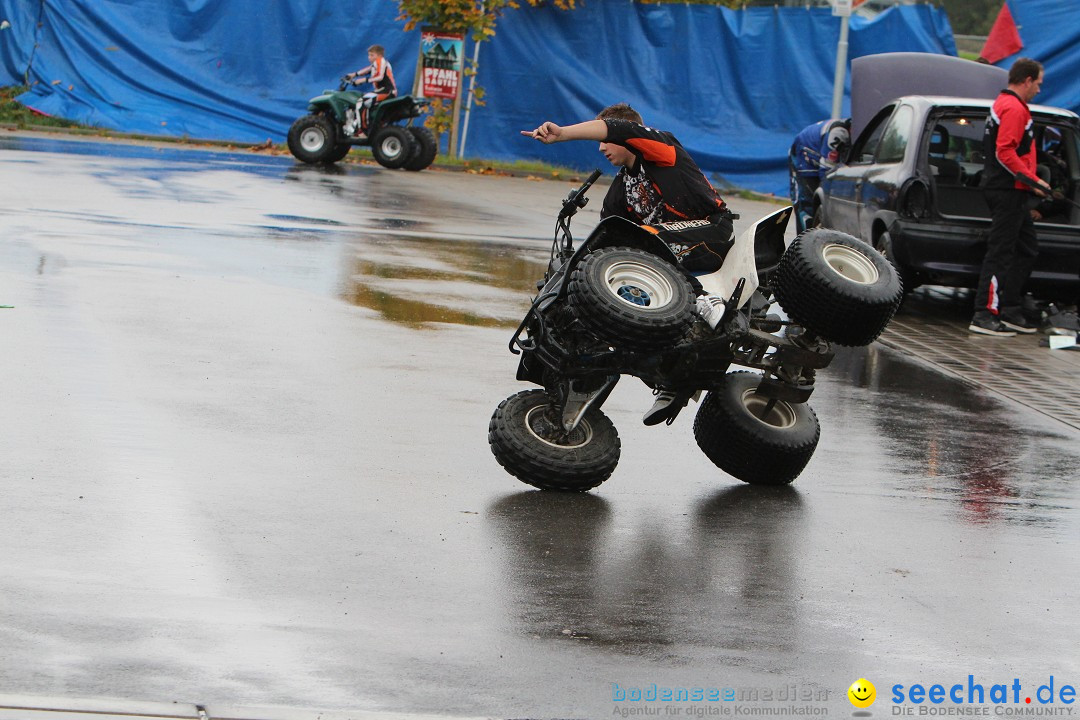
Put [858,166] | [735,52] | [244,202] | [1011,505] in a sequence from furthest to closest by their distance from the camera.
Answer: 1. [735,52]
2. [244,202]
3. [858,166]
4. [1011,505]

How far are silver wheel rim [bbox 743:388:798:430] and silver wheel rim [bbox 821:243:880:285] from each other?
67 centimetres

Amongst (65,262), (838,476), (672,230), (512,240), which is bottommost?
(512,240)

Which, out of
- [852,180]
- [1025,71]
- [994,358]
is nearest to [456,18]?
[852,180]

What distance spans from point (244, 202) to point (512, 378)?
29.2 feet

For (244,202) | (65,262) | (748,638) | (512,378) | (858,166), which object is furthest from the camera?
(244,202)

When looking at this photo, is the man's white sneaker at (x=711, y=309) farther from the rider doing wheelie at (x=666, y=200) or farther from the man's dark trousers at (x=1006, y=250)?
the man's dark trousers at (x=1006, y=250)

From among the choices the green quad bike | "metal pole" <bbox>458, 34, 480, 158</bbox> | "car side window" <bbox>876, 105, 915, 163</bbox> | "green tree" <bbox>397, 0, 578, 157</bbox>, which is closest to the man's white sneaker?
"car side window" <bbox>876, 105, 915, 163</bbox>

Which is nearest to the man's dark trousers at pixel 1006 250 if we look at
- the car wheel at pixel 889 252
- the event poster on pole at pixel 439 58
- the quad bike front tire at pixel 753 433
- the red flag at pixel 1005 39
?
the car wheel at pixel 889 252

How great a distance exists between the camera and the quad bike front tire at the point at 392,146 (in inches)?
929

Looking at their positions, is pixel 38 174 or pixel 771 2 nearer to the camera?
pixel 38 174

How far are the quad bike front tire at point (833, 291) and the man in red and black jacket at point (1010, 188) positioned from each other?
5075mm

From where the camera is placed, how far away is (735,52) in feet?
84.2

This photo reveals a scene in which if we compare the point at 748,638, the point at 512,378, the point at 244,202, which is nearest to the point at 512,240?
the point at 244,202

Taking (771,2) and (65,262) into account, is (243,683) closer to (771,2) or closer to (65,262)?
(65,262)
